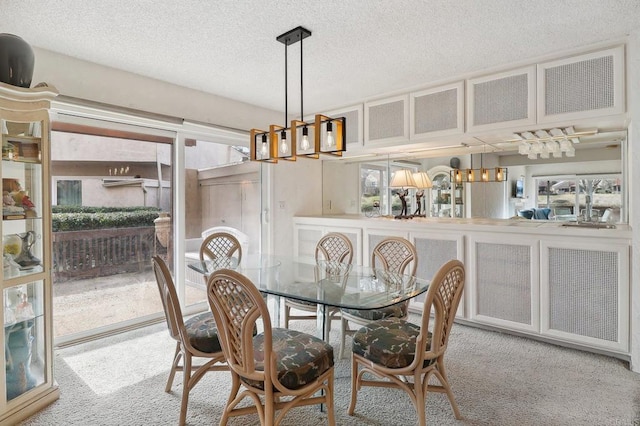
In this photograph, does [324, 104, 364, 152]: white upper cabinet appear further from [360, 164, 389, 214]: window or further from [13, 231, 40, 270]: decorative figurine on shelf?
[13, 231, 40, 270]: decorative figurine on shelf

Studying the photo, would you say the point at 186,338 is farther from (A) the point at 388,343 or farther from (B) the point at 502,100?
(B) the point at 502,100

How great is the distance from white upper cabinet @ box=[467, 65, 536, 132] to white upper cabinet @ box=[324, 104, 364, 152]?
1205mm

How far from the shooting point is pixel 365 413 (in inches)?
80.5

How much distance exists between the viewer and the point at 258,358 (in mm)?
1729

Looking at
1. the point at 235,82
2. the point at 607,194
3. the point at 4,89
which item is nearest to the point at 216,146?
the point at 235,82

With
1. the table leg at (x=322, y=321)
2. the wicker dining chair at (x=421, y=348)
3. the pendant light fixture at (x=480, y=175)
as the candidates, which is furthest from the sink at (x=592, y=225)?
the table leg at (x=322, y=321)

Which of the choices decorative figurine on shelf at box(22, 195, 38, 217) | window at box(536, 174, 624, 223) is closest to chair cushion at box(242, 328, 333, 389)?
decorative figurine on shelf at box(22, 195, 38, 217)

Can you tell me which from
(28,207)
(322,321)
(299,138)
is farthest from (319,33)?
(28,207)

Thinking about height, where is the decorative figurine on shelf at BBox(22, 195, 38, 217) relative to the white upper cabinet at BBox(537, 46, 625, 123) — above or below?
below

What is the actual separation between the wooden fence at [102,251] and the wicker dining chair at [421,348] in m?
2.48

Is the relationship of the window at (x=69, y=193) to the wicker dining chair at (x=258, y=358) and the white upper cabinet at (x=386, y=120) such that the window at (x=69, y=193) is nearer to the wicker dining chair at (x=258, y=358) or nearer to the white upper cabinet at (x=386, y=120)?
the wicker dining chair at (x=258, y=358)

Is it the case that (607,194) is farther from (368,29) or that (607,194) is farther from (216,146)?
(216,146)

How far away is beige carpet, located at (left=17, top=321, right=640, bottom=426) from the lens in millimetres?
2004

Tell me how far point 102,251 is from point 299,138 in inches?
86.0
